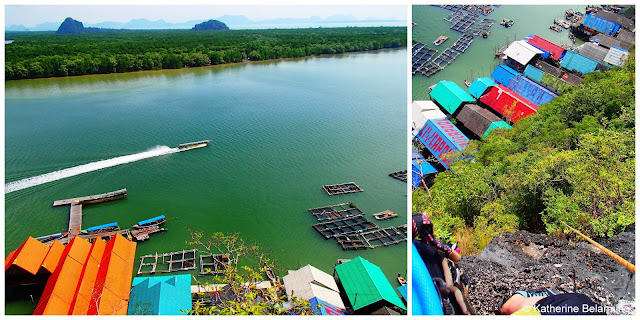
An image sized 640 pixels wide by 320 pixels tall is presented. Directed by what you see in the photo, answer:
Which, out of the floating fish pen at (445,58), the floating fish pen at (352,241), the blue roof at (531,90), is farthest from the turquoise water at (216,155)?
the blue roof at (531,90)

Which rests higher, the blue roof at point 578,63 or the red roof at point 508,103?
the blue roof at point 578,63

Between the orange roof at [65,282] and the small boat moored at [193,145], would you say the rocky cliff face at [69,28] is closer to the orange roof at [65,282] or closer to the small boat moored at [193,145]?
the small boat moored at [193,145]

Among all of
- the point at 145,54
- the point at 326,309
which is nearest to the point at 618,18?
the point at 326,309

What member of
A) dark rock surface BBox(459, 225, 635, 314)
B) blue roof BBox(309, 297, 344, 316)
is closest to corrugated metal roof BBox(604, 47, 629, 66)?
blue roof BBox(309, 297, 344, 316)

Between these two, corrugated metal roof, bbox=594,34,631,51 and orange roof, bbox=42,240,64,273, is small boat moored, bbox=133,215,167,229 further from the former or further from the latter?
corrugated metal roof, bbox=594,34,631,51

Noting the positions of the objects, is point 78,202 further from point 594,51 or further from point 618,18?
point 618,18

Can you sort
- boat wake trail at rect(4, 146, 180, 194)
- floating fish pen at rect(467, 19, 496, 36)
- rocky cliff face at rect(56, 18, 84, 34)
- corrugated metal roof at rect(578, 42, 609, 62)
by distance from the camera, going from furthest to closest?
rocky cliff face at rect(56, 18, 84, 34) < floating fish pen at rect(467, 19, 496, 36) < corrugated metal roof at rect(578, 42, 609, 62) < boat wake trail at rect(4, 146, 180, 194)

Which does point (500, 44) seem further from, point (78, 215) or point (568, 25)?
point (78, 215)
